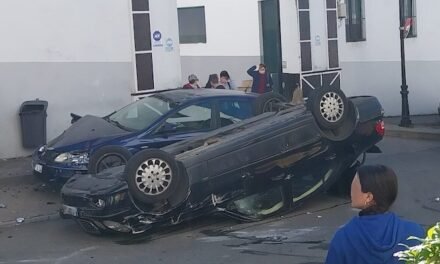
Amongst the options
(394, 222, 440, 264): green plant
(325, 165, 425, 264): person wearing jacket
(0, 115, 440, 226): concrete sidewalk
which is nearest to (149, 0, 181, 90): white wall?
(0, 115, 440, 226): concrete sidewalk

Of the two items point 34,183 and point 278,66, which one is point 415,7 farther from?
point 34,183

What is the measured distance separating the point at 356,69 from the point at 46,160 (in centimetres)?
1180

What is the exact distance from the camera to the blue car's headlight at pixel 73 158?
36.5 feet

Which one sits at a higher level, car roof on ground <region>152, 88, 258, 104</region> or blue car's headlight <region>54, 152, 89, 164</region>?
car roof on ground <region>152, 88, 258, 104</region>

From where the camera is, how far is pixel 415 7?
71.1 feet

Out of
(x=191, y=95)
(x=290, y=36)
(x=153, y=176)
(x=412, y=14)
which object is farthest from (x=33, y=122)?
(x=412, y=14)

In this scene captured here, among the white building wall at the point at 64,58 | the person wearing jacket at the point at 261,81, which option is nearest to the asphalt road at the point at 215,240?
the white building wall at the point at 64,58

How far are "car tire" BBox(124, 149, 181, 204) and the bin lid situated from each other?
6.26 meters

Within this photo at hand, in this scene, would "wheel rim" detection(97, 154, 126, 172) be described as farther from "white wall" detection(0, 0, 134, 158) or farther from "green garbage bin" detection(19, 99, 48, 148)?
"white wall" detection(0, 0, 134, 158)

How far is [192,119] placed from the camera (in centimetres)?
1152

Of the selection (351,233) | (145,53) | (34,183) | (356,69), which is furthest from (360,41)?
(351,233)

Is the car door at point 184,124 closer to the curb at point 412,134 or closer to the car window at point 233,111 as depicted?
the car window at point 233,111

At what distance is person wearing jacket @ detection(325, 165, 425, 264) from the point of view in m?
3.45

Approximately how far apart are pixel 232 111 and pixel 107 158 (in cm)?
220
